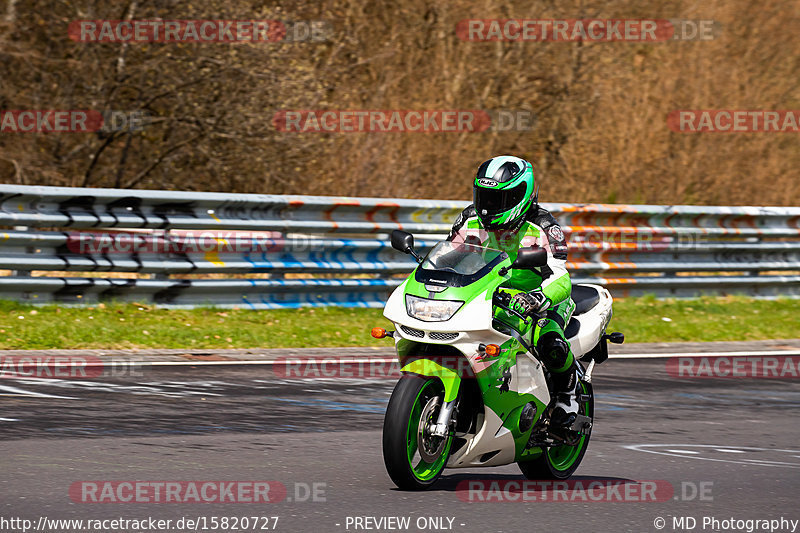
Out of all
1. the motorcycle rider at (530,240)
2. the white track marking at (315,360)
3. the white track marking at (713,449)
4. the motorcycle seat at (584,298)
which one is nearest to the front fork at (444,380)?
the motorcycle rider at (530,240)

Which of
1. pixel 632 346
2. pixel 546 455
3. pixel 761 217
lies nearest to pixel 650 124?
pixel 761 217

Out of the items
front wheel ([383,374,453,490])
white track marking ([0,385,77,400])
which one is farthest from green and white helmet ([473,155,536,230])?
white track marking ([0,385,77,400])

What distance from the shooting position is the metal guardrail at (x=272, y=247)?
44.1ft

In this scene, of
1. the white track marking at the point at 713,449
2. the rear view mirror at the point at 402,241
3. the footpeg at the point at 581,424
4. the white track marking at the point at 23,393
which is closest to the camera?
the rear view mirror at the point at 402,241

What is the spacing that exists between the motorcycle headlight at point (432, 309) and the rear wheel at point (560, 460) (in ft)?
4.10

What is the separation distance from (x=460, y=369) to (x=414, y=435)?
405 millimetres

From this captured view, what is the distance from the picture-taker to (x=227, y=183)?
1973 cm

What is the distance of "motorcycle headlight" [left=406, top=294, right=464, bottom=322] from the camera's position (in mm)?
6535

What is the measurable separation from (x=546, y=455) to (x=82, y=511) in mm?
2576

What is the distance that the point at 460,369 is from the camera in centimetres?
664

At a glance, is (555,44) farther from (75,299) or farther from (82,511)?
(82,511)

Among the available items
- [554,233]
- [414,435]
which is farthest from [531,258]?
[414,435]

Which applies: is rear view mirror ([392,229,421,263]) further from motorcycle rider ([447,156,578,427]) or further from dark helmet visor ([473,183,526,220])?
dark helmet visor ([473,183,526,220])

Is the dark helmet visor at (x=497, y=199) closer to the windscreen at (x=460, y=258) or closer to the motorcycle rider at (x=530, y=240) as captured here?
the motorcycle rider at (x=530, y=240)
